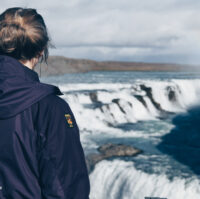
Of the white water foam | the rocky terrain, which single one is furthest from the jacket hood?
the rocky terrain

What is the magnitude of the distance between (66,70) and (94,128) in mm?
72880

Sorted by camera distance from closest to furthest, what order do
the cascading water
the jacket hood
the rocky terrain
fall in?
1. the jacket hood
2. the cascading water
3. the rocky terrain

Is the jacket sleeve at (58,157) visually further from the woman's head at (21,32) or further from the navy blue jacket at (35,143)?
the woman's head at (21,32)

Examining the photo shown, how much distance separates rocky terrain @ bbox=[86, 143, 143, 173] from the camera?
9.99 m

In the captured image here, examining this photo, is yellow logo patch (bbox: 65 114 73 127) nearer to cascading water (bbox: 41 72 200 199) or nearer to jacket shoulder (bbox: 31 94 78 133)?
jacket shoulder (bbox: 31 94 78 133)

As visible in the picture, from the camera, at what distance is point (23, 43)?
1.34 metres

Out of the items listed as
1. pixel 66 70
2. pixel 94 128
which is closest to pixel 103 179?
pixel 94 128

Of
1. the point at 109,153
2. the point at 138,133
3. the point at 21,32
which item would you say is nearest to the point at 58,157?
the point at 21,32

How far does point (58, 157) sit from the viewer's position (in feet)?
4.17

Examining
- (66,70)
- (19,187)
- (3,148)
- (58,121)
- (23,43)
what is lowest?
(66,70)

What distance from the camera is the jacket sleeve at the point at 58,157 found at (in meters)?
1.26

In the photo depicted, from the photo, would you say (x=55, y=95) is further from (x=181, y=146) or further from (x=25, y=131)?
(x=181, y=146)

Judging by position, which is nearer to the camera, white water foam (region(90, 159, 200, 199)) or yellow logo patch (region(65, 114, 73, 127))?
yellow logo patch (region(65, 114, 73, 127))

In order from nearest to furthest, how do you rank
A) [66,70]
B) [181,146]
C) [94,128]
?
[181,146] → [94,128] → [66,70]
